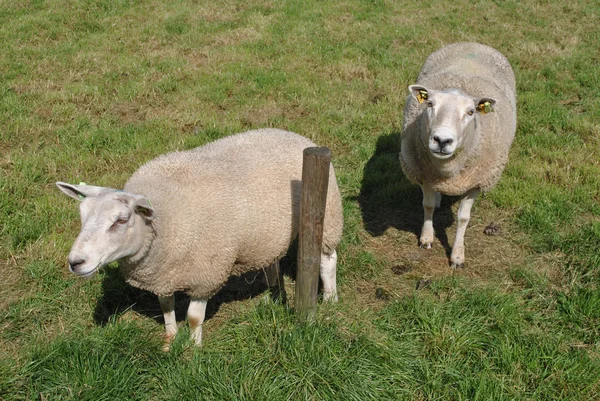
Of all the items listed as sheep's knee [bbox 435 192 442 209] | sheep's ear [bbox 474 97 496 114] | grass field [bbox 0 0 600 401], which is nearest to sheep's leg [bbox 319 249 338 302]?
grass field [bbox 0 0 600 401]

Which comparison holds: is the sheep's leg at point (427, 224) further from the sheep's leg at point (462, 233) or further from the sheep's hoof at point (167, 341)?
the sheep's hoof at point (167, 341)

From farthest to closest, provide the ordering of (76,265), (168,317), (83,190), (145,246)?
(168,317), (145,246), (83,190), (76,265)

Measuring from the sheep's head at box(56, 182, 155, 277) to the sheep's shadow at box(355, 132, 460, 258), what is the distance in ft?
8.54

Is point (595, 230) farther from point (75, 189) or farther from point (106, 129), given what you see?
point (106, 129)

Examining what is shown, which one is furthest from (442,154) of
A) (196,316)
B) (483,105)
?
(196,316)

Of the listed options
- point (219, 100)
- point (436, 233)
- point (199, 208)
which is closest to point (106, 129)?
point (219, 100)

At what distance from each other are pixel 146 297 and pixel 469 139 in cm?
285

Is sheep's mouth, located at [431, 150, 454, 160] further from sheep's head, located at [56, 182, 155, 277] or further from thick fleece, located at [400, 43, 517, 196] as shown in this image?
sheep's head, located at [56, 182, 155, 277]

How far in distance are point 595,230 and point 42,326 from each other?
4327 millimetres

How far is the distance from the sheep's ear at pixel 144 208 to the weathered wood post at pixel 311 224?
2.82ft

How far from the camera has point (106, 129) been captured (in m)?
5.87

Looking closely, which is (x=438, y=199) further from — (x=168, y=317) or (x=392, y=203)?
(x=168, y=317)

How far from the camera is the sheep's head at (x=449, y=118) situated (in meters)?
3.73

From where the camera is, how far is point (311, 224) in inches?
121
